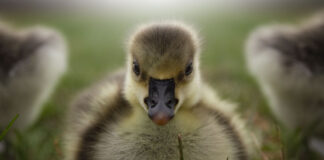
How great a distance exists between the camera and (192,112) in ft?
4.40

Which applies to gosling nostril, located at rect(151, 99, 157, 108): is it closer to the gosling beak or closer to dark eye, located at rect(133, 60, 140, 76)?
the gosling beak

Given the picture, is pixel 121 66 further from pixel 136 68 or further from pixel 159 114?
pixel 159 114

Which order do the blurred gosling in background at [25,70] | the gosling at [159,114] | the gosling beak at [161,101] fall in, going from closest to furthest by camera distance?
the gosling beak at [161,101] → the gosling at [159,114] → the blurred gosling in background at [25,70]

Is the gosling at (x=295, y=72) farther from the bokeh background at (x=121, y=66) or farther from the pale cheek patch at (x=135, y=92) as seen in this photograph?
the pale cheek patch at (x=135, y=92)

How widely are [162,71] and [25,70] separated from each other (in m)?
0.75

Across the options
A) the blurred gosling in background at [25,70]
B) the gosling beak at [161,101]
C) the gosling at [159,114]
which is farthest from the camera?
the blurred gosling in background at [25,70]

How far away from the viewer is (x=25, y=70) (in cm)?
157

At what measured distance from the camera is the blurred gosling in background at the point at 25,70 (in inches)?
61.4

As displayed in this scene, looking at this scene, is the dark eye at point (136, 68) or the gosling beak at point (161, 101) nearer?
the gosling beak at point (161, 101)

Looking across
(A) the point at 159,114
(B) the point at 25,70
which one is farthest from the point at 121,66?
(A) the point at 159,114

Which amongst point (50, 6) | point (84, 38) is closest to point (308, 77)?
point (84, 38)

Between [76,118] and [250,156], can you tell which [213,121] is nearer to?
[250,156]

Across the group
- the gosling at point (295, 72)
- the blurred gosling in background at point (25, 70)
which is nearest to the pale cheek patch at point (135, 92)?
the blurred gosling in background at point (25, 70)

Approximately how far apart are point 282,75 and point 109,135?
2.80 ft
